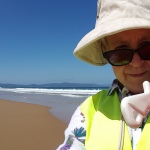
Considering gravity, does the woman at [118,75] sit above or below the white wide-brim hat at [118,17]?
below

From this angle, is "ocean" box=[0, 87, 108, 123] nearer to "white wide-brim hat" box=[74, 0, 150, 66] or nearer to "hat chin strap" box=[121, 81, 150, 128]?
"white wide-brim hat" box=[74, 0, 150, 66]

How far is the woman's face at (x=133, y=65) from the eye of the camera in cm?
130

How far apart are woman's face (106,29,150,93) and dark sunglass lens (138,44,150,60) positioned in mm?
20

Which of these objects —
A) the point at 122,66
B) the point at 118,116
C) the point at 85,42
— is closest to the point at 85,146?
the point at 118,116

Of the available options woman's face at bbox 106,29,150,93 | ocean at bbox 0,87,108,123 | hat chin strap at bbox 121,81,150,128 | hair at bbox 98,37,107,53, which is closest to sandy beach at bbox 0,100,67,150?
ocean at bbox 0,87,108,123

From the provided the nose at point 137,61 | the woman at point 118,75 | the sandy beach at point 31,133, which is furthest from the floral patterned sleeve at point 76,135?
the sandy beach at point 31,133

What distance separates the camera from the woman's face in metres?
1.30

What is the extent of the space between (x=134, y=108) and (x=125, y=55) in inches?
20.6

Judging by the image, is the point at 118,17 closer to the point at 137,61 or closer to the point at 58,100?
the point at 137,61

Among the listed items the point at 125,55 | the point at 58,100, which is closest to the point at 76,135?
the point at 125,55

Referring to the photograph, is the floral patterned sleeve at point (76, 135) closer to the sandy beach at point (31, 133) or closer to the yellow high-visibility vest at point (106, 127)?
the yellow high-visibility vest at point (106, 127)

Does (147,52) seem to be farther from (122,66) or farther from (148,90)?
(148,90)

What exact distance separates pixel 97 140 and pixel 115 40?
0.54 meters

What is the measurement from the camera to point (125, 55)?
4.32 ft
